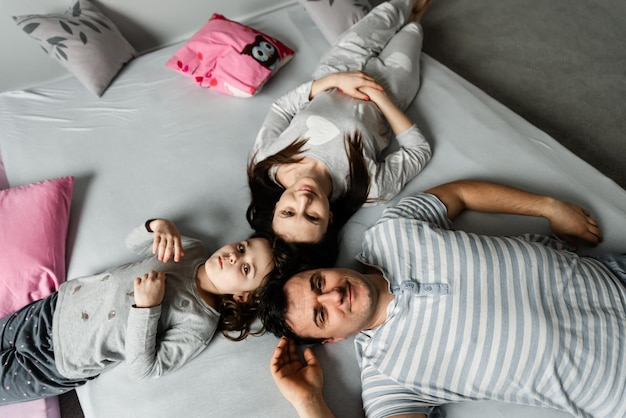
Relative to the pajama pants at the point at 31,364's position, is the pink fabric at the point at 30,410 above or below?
below

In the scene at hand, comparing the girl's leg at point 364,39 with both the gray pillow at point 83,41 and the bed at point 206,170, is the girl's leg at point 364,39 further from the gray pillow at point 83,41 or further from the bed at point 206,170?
the gray pillow at point 83,41

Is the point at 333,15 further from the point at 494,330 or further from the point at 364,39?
the point at 494,330

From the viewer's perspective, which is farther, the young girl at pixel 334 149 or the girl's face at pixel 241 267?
the young girl at pixel 334 149

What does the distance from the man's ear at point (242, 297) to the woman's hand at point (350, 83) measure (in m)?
0.98

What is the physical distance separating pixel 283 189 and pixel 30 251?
0.98 metres

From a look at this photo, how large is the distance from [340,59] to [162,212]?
1.11 metres

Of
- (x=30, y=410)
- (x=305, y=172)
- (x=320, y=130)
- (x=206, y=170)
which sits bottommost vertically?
(x=30, y=410)

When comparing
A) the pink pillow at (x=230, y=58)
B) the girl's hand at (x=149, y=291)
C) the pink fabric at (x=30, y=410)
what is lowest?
the pink fabric at (x=30, y=410)

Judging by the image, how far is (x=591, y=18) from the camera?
2914 mm

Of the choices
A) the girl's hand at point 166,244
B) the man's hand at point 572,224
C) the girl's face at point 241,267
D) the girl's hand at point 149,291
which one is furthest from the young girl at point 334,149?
the man's hand at point 572,224

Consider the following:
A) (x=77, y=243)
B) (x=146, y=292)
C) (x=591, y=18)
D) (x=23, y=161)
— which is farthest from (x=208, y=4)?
(x=591, y=18)

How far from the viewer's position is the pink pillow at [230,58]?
2.22 meters

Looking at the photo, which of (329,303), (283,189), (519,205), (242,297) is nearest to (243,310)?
(242,297)

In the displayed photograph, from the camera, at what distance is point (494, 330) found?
1.31 meters
